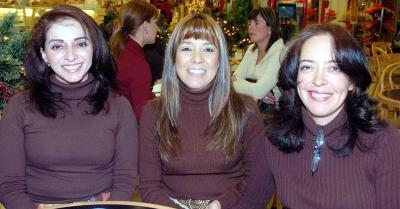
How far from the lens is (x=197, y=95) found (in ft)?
6.49

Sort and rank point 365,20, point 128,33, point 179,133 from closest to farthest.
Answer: point 179,133
point 128,33
point 365,20

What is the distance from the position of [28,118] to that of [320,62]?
109 cm

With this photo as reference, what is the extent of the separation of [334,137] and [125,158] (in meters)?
0.82

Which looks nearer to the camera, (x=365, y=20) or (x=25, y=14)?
(x=25, y=14)

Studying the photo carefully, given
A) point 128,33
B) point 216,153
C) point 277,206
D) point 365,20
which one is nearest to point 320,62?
point 216,153

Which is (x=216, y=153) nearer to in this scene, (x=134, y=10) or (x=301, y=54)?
(x=301, y=54)

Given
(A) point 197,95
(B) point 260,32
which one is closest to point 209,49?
(A) point 197,95

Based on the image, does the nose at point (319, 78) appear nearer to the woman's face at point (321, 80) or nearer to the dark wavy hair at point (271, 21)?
the woman's face at point (321, 80)

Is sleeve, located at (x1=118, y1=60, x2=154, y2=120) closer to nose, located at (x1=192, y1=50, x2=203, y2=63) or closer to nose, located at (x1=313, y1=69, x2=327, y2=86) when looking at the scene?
nose, located at (x1=192, y1=50, x2=203, y2=63)

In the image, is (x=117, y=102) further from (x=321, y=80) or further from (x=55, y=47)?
(x=321, y=80)

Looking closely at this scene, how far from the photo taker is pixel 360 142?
5.05ft

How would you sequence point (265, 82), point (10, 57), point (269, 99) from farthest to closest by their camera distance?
1. point (269, 99)
2. point (265, 82)
3. point (10, 57)

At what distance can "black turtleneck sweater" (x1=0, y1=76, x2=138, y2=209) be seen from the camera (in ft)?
5.91

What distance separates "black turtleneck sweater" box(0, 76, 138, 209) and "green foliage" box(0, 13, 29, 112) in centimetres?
33
